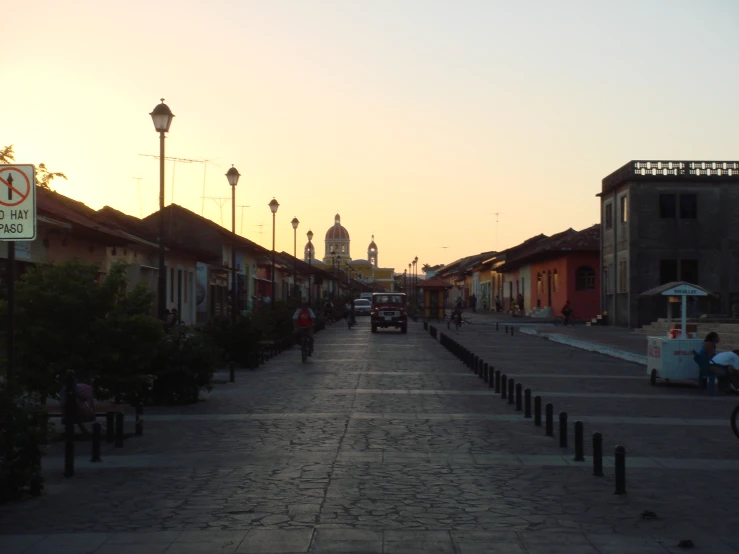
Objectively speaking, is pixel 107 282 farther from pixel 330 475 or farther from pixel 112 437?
pixel 330 475

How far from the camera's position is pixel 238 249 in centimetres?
6069

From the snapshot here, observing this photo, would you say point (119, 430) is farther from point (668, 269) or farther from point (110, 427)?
point (668, 269)

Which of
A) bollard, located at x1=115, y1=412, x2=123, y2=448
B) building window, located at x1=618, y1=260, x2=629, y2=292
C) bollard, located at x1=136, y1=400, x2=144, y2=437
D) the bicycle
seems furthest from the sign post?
the bicycle

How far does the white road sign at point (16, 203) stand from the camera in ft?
29.9

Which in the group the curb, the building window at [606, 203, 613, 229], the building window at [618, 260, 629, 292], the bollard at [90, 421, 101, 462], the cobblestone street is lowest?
the cobblestone street

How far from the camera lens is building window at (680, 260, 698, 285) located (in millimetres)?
49500

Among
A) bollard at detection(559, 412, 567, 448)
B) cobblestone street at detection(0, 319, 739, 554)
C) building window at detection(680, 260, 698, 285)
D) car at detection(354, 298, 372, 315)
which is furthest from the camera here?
car at detection(354, 298, 372, 315)

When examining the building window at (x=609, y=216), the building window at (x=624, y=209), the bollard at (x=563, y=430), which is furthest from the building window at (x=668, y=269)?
the bollard at (x=563, y=430)

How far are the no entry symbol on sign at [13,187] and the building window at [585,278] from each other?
2216 inches

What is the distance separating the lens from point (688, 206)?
49562 millimetres

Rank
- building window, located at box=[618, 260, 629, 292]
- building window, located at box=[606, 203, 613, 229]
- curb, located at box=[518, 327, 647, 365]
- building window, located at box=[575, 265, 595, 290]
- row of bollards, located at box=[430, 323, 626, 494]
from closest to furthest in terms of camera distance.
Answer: row of bollards, located at box=[430, 323, 626, 494]
curb, located at box=[518, 327, 647, 365]
building window, located at box=[618, 260, 629, 292]
building window, located at box=[606, 203, 613, 229]
building window, located at box=[575, 265, 595, 290]

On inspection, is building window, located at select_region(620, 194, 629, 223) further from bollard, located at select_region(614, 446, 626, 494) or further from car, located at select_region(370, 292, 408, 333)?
bollard, located at select_region(614, 446, 626, 494)

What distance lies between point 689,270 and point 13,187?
4498 centimetres

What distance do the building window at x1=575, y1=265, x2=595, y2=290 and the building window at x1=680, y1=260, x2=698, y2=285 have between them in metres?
13.3
